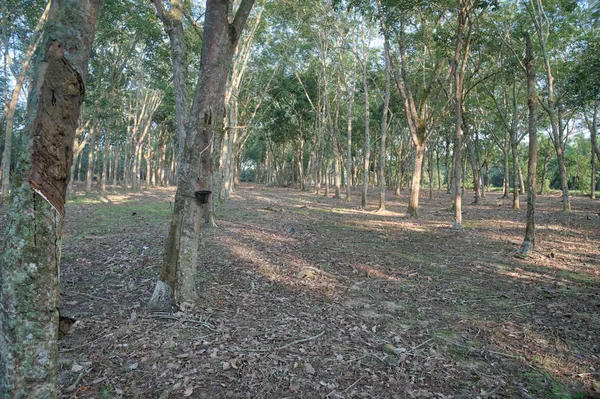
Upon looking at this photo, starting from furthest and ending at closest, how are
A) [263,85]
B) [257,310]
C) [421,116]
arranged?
[263,85], [421,116], [257,310]

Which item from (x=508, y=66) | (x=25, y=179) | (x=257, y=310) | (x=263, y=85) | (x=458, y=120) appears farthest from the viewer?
(x=263, y=85)

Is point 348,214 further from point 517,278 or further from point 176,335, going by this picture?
point 176,335

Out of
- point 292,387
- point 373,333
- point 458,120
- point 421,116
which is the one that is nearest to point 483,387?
point 373,333

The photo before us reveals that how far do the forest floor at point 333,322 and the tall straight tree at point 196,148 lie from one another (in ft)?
1.80

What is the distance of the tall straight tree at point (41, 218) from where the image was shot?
2428 mm

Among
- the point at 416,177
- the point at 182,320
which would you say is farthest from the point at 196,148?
the point at 416,177

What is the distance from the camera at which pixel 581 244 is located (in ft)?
34.8

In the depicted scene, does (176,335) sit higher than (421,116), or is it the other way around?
(421,116)

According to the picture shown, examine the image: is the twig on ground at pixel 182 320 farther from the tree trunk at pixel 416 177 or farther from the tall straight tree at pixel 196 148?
the tree trunk at pixel 416 177

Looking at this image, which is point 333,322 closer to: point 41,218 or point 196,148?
point 196,148

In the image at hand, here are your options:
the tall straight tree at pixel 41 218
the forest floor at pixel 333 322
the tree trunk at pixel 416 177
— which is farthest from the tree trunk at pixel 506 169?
the tall straight tree at pixel 41 218

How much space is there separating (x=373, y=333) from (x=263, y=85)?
85.6ft

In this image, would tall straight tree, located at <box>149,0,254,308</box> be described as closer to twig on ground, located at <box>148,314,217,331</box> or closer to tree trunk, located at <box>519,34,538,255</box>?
twig on ground, located at <box>148,314,217,331</box>

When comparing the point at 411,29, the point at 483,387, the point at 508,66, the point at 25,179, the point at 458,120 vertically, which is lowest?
the point at 483,387
